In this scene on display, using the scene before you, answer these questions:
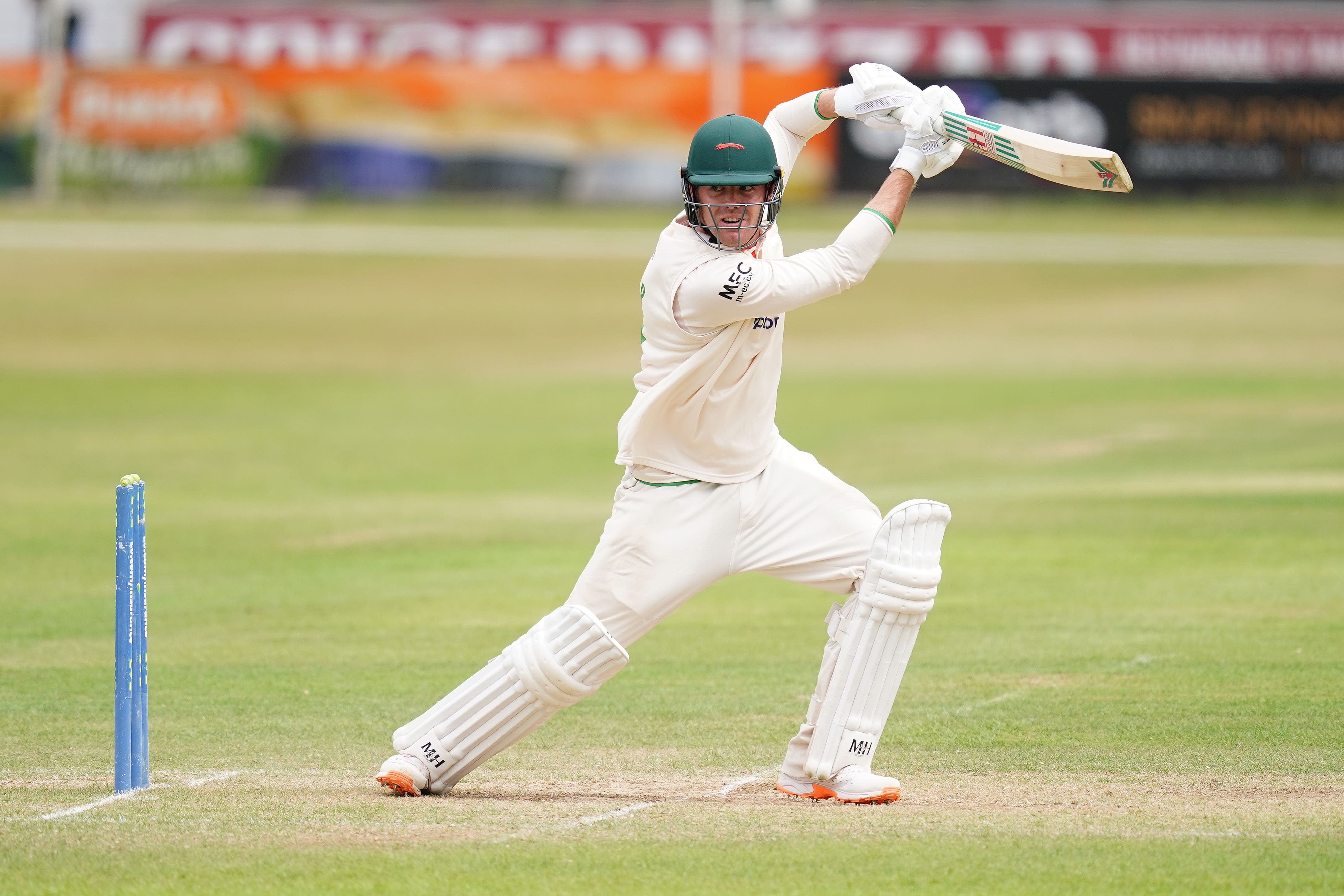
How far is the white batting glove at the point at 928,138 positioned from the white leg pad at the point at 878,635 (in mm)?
1107

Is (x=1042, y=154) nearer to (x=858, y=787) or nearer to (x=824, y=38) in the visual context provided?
(x=858, y=787)

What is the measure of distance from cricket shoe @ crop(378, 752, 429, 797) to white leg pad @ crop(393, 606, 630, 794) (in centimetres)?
2

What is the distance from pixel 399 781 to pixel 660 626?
364 centimetres

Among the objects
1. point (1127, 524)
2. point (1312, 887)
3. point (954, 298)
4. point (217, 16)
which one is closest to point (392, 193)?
point (217, 16)

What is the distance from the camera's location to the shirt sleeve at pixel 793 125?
250 inches

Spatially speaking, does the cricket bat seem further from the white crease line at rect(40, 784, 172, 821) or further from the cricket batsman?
the white crease line at rect(40, 784, 172, 821)

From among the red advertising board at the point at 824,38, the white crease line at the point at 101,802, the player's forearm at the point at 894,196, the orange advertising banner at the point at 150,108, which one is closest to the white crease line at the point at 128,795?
the white crease line at the point at 101,802

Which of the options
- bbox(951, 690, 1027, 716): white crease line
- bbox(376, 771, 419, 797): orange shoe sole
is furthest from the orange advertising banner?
bbox(376, 771, 419, 797): orange shoe sole

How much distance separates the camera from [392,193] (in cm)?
3647

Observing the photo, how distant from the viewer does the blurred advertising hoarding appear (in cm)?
3316

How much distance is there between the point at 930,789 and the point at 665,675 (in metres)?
2.26

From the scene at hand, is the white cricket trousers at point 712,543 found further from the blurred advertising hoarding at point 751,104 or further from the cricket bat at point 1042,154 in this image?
the blurred advertising hoarding at point 751,104

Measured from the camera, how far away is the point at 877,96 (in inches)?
239

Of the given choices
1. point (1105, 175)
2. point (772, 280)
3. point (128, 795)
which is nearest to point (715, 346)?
point (772, 280)
